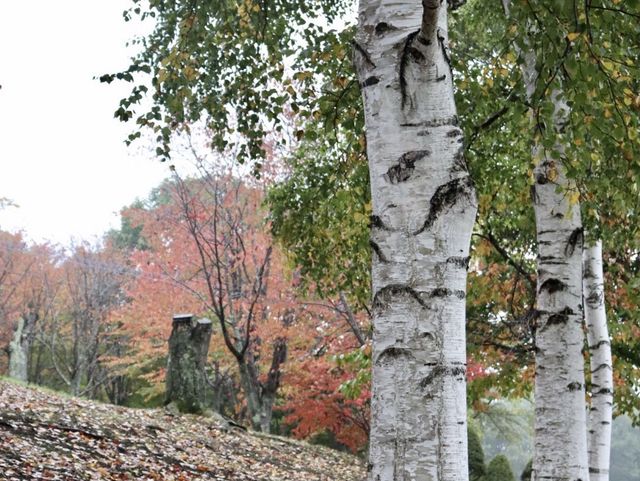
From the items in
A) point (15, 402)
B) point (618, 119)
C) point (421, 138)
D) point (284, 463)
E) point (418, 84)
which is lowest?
point (284, 463)

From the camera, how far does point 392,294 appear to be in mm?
2369

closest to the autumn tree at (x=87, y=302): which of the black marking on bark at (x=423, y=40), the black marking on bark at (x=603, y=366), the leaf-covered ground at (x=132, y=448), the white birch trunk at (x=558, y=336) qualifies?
the leaf-covered ground at (x=132, y=448)

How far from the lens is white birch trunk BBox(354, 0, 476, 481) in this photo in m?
2.23

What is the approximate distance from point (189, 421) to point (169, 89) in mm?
7304

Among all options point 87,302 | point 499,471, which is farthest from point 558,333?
point 87,302

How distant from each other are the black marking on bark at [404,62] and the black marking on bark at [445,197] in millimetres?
379

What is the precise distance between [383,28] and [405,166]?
632mm

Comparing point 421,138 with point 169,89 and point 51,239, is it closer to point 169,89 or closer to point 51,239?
point 169,89

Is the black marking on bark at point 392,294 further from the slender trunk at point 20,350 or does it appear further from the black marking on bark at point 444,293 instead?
the slender trunk at point 20,350

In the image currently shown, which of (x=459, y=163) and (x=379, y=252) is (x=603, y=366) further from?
(x=379, y=252)

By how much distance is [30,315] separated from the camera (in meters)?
24.3

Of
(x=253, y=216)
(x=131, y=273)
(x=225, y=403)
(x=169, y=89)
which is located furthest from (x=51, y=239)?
(x=169, y=89)

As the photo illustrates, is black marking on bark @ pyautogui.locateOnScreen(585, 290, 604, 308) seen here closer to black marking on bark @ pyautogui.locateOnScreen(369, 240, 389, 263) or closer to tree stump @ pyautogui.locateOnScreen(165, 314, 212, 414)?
black marking on bark @ pyautogui.locateOnScreen(369, 240, 389, 263)

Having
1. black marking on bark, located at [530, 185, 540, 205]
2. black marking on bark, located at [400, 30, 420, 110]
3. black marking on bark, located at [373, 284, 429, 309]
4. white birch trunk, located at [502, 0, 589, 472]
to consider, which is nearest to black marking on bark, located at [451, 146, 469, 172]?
black marking on bark, located at [400, 30, 420, 110]
